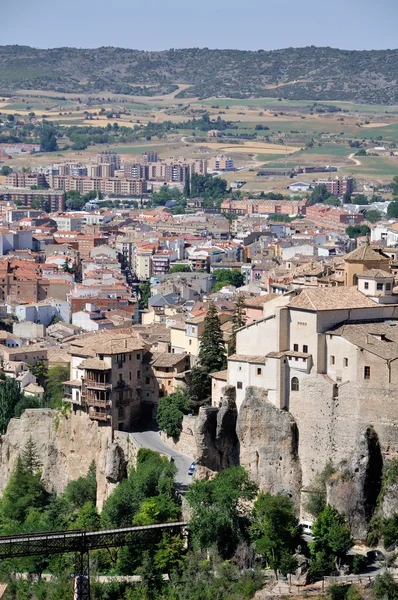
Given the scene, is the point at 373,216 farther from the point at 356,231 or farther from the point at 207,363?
the point at 207,363

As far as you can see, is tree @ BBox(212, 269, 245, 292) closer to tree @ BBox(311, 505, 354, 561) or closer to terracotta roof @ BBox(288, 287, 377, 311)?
terracotta roof @ BBox(288, 287, 377, 311)

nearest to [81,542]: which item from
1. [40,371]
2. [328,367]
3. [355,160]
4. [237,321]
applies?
[328,367]

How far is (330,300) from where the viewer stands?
121 ft

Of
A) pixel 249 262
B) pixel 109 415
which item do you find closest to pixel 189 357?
pixel 109 415

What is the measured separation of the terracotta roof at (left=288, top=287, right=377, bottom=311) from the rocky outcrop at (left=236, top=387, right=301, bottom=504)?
7.85 ft

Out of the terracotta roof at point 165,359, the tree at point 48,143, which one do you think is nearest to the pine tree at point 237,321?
the terracotta roof at point 165,359

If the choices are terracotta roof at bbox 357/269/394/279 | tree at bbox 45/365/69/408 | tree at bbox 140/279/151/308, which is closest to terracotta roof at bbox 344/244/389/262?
terracotta roof at bbox 357/269/394/279

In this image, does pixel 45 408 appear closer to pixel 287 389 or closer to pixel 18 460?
pixel 18 460

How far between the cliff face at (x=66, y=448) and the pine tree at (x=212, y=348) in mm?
2942

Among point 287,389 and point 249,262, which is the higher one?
point 287,389

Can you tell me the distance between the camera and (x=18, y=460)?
144 feet

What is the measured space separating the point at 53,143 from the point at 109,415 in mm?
155390

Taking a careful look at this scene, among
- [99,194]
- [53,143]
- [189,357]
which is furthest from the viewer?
[53,143]

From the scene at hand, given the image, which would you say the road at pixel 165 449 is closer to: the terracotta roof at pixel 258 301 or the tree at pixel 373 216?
the terracotta roof at pixel 258 301
